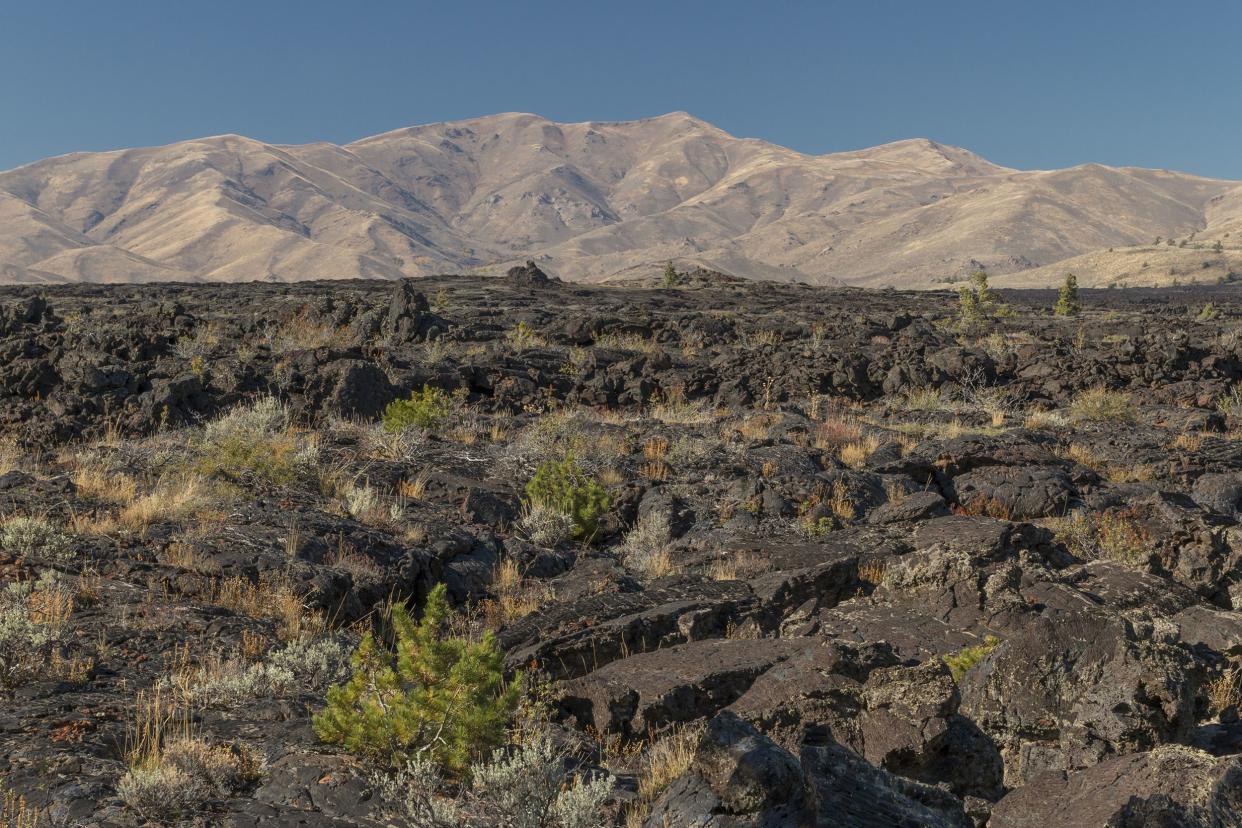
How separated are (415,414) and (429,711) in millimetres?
9807

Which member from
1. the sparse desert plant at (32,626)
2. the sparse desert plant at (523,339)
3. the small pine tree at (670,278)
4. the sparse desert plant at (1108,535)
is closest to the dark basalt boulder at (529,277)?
the small pine tree at (670,278)

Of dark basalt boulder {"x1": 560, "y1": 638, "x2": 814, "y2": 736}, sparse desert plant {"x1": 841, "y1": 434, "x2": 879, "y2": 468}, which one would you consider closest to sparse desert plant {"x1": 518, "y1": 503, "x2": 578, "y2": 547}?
dark basalt boulder {"x1": 560, "y1": 638, "x2": 814, "y2": 736}

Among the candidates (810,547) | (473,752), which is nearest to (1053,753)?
(473,752)

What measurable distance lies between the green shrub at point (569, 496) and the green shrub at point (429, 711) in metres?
5.57

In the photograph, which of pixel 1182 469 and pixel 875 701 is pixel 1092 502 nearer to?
pixel 1182 469

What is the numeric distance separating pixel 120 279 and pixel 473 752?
193 m

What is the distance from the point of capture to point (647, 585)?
865cm

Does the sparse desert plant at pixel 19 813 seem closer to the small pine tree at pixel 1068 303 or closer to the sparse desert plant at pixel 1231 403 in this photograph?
the sparse desert plant at pixel 1231 403

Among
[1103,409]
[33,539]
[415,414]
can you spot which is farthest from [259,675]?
[1103,409]

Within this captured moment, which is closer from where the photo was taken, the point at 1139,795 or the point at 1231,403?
the point at 1139,795

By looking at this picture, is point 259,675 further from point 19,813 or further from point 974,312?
point 974,312

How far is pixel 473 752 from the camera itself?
183 inches

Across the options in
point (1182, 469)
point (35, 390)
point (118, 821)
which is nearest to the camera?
point (118, 821)

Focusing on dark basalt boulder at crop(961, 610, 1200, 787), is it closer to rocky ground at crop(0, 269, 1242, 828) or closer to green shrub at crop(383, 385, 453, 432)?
rocky ground at crop(0, 269, 1242, 828)
